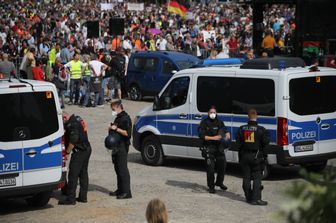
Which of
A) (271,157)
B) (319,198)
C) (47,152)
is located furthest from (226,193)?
(319,198)

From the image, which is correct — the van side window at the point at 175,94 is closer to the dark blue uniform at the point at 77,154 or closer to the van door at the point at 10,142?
the dark blue uniform at the point at 77,154

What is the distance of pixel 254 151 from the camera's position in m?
10.9

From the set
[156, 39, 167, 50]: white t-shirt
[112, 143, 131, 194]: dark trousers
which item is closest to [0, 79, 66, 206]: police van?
[112, 143, 131, 194]: dark trousers

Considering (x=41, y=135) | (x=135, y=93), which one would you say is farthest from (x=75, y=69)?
(x=41, y=135)

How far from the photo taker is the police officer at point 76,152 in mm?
11070

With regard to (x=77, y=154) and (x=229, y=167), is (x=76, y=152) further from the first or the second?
(x=229, y=167)

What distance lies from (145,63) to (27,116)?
15.5m

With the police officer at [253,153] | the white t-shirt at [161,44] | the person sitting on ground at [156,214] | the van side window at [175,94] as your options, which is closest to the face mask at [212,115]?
the police officer at [253,153]

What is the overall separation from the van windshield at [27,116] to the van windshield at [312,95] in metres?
4.12

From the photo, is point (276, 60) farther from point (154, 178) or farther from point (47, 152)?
point (47, 152)

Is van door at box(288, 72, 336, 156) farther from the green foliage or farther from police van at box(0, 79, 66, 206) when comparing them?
the green foliage

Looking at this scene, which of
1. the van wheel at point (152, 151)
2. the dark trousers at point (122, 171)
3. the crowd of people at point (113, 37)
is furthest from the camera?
the crowd of people at point (113, 37)

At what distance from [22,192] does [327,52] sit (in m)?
16.8

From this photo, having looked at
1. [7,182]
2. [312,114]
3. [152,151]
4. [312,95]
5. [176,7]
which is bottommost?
[152,151]
